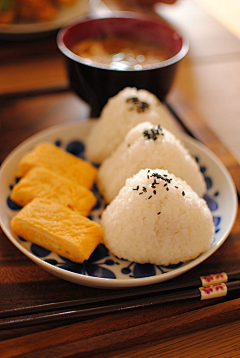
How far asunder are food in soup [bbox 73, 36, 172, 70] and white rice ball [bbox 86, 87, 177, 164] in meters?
0.36

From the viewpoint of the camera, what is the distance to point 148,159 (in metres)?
1.30

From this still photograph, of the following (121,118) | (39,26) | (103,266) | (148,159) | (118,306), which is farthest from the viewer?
(39,26)

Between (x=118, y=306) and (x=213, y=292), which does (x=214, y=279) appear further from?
(x=118, y=306)

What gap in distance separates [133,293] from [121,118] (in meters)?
0.72

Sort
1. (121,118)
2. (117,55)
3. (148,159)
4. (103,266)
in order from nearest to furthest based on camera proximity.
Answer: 1. (103,266)
2. (148,159)
3. (121,118)
4. (117,55)

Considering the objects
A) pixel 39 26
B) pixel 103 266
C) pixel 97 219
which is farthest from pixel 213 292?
pixel 39 26

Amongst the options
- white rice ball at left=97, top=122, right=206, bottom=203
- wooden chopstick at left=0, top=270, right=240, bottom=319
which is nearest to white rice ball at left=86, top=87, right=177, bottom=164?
white rice ball at left=97, top=122, right=206, bottom=203

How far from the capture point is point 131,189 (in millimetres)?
1157

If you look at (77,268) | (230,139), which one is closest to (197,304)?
(77,268)

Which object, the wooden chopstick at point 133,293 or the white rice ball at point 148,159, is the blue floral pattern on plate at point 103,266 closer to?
the wooden chopstick at point 133,293

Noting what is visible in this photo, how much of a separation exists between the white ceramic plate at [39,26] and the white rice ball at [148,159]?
1.32 meters

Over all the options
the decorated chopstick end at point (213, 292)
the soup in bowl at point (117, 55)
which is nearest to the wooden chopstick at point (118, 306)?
the decorated chopstick end at point (213, 292)

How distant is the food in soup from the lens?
1.83m

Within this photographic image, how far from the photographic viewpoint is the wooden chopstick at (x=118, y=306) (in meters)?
0.97
